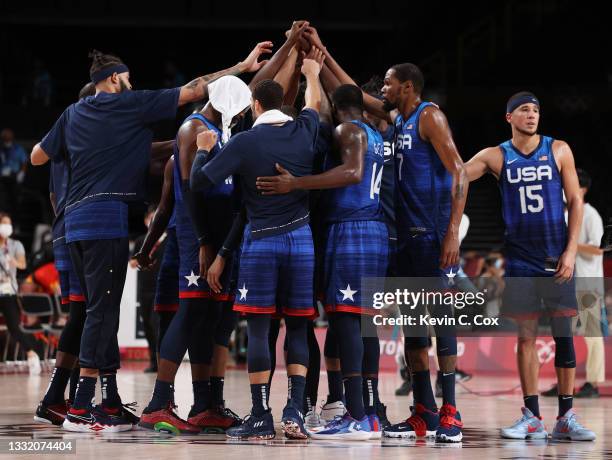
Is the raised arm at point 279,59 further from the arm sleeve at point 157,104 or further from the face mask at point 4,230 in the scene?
the face mask at point 4,230

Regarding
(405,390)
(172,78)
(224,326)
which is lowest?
(405,390)

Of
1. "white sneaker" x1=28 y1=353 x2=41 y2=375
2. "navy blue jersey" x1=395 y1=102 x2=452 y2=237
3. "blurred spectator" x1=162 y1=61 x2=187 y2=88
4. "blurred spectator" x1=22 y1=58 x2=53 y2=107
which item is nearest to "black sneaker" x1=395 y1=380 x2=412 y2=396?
"navy blue jersey" x1=395 y1=102 x2=452 y2=237

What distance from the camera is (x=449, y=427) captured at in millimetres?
6168

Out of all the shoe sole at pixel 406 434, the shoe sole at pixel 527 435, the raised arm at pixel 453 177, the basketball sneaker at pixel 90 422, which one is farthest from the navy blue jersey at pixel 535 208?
the basketball sneaker at pixel 90 422

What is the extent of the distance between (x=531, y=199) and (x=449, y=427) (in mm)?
1649

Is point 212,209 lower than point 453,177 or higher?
lower

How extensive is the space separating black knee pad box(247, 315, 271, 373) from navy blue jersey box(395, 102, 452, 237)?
1.17 meters

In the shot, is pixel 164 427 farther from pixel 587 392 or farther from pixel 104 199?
pixel 587 392

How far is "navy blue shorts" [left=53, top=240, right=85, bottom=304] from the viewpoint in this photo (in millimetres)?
6859

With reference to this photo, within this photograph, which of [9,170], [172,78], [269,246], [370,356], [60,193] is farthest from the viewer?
[172,78]

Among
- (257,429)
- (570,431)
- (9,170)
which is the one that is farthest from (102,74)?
(9,170)

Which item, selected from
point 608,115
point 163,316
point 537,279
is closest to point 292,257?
point 163,316

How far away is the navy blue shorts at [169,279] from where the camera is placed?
6.69m

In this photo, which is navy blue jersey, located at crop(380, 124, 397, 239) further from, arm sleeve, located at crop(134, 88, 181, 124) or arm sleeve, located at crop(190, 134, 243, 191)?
arm sleeve, located at crop(134, 88, 181, 124)
